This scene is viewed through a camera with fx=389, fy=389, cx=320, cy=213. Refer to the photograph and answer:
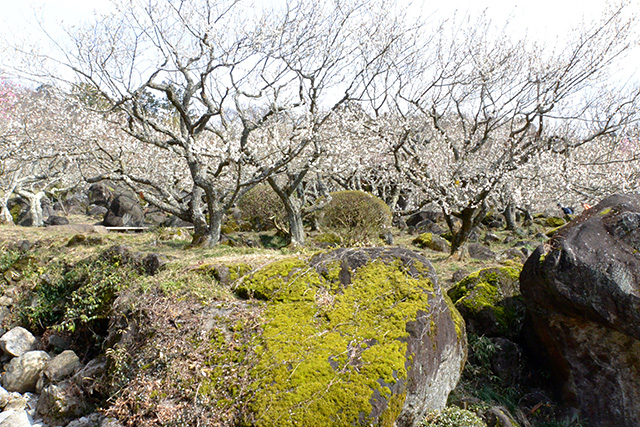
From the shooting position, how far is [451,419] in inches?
147

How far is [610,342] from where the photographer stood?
454 cm

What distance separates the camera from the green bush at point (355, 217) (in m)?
10.7

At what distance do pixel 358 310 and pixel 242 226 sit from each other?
12830 millimetres

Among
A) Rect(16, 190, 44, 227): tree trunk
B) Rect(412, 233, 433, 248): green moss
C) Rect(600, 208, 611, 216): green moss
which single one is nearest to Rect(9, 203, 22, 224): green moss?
Rect(16, 190, 44, 227): tree trunk

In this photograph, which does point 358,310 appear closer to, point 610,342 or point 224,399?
point 224,399

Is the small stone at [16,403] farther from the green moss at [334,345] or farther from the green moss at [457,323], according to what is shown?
the green moss at [457,323]

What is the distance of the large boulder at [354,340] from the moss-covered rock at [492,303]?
3.97 ft

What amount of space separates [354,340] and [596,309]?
2.78 meters

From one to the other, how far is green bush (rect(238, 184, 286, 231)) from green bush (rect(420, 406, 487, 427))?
35.8 feet

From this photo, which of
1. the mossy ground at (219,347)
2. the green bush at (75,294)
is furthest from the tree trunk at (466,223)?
the green bush at (75,294)

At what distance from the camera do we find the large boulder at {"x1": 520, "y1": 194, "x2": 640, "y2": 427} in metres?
4.22

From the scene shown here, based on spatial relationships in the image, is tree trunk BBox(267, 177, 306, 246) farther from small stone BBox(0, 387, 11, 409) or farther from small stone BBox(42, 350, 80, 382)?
small stone BBox(0, 387, 11, 409)

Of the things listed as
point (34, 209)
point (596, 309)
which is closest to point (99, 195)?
point (34, 209)

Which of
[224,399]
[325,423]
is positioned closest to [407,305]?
[325,423]
